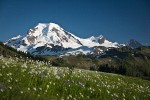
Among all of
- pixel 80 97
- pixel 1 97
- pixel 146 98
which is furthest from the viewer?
pixel 146 98

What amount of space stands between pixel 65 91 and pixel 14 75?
9.25 ft

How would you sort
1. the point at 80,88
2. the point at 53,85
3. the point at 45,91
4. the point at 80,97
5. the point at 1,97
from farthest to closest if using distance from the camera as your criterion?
the point at 80,88 → the point at 53,85 → the point at 80,97 → the point at 45,91 → the point at 1,97

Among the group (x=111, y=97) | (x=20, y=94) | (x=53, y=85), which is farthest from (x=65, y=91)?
(x=20, y=94)

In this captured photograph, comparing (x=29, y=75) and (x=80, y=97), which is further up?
(x=29, y=75)

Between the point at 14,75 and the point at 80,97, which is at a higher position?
the point at 14,75

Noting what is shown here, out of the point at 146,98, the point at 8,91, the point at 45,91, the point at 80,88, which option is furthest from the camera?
the point at 146,98

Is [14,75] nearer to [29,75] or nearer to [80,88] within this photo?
[29,75]

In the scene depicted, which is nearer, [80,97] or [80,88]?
[80,97]

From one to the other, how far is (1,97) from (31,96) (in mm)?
1648

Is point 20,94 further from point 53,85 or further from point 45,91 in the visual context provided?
point 53,85

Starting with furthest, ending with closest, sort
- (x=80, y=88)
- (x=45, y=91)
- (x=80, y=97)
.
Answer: (x=80, y=88)
(x=80, y=97)
(x=45, y=91)

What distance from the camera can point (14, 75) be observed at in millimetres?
15586

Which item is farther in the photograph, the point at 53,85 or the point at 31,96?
the point at 53,85

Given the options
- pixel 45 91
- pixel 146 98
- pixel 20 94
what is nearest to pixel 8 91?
pixel 20 94
